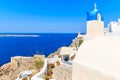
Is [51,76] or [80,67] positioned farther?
[51,76]

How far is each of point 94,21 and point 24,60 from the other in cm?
2091

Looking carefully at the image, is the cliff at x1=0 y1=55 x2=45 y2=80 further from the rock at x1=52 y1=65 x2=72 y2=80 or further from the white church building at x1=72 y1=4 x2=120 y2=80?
the white church building at x1=72 y1=4 x2=120 y2=80

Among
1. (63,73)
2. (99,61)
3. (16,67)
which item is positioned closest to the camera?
(99,61)

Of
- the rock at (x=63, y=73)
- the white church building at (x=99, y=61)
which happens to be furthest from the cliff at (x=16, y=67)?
the white church building at (x=99, y=61)


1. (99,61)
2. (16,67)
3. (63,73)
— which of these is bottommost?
(16,67)

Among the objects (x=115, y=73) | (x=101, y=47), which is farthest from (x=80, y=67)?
(x=115, y=73)

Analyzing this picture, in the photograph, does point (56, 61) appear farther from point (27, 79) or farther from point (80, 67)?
point (80, 67)

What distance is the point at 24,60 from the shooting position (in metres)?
30.9

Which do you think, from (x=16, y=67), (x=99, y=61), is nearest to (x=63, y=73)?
(x=99, y=61)

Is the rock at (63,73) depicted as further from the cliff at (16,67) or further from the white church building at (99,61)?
the cliff at (16,67)

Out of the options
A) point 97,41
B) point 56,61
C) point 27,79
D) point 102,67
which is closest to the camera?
point 102,67

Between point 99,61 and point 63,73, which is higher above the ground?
point 99,61

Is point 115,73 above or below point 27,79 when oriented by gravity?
above

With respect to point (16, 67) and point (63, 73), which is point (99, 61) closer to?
point (63, 73)
